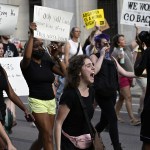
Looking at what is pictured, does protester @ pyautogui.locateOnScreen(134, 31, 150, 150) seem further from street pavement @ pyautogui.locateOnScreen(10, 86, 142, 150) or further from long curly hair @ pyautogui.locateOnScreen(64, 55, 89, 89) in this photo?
street pavement @ pyautogui.locateOnScreen(10, 86, 142, 150)

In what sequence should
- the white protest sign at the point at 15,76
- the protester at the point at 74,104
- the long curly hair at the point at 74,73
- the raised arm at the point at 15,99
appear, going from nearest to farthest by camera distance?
1. the protester at the point at 74,104
2. the long curly hair at the point at 74,73
3. the raised arm at the point at 15,99
4. the white protest sign at the point at 15,76

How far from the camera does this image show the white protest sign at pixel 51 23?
736 centimetres

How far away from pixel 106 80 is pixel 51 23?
109cm

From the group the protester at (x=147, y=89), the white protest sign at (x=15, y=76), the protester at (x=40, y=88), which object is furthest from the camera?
the white protest sign at (x=15, y=76)

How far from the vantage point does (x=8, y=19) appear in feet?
25.1

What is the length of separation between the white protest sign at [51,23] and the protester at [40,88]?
14.1 inches

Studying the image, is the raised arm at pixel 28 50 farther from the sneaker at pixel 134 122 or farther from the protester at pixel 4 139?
the sneaker at pixel 134 122

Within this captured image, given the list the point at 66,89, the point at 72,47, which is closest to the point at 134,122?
the point at 72,47

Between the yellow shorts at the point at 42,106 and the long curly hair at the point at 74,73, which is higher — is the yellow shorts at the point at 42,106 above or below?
below

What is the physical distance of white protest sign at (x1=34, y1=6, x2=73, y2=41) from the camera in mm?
7363

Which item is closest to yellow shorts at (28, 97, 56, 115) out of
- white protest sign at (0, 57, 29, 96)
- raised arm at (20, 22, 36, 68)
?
raised arm at (20, 22, 36, 68)

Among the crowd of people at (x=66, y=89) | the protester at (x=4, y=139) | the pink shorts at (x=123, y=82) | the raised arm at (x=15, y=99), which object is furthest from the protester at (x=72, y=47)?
the protester at (x=4, y=139)

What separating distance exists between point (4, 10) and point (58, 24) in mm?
768

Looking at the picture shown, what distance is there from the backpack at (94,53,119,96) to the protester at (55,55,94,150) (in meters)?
2.61
